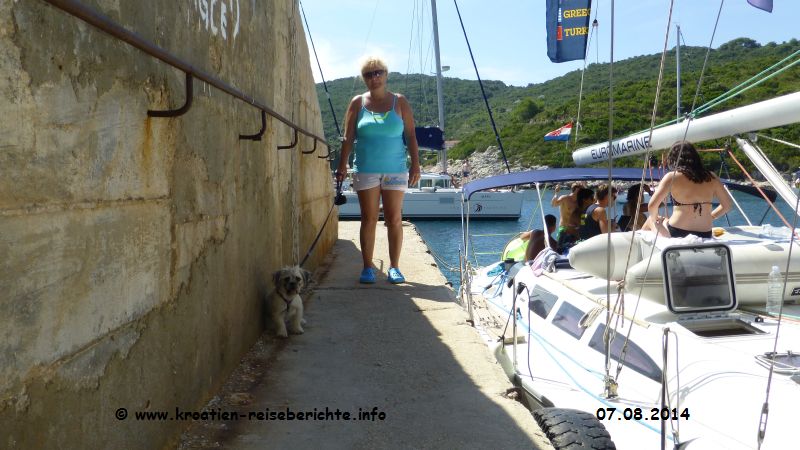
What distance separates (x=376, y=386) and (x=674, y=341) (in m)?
2.73

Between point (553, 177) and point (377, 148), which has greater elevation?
point (377, 148)

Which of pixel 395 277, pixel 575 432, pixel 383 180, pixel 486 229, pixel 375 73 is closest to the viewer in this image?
pixel 575 432

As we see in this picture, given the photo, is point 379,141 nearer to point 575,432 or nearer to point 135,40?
point 575,432

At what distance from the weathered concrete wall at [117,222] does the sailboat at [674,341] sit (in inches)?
80.4

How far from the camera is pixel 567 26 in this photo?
445 inches

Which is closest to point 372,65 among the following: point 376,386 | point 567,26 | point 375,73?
point 375,73

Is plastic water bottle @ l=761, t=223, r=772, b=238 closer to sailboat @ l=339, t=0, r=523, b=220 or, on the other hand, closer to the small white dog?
the small white dog

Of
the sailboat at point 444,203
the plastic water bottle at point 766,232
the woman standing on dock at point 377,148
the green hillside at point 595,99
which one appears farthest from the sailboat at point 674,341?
the sailboat at point 444,203

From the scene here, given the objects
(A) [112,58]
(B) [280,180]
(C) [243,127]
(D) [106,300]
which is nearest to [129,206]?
(D) [106,300]

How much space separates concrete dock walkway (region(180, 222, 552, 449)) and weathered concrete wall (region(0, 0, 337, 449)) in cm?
24

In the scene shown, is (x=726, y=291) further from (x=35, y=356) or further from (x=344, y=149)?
(x=35, y=356)

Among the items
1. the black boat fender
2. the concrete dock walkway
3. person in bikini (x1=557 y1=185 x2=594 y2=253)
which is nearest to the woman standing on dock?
the concrete dock walkway

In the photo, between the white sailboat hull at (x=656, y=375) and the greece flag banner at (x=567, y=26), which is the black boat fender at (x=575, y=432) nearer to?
the white sailboat hull at (x=656, y=375)

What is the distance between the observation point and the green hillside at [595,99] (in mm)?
9586
